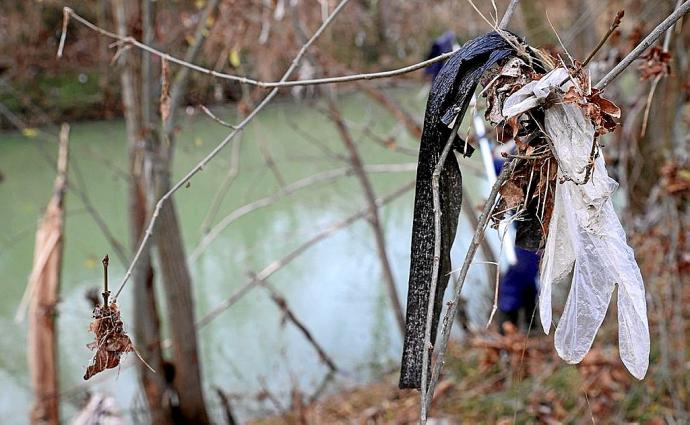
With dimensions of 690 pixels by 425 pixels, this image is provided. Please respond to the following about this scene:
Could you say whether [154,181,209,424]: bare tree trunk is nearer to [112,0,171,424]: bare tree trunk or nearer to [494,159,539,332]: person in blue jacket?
[112,0,171,424]: bare tree trunk

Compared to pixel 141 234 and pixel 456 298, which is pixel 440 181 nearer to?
pixel 456 298

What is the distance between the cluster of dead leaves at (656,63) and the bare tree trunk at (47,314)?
235 cm

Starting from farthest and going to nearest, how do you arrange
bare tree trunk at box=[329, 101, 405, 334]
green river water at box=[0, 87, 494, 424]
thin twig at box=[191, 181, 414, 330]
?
green river water at box=[0, 87, 494, 424], bare tree trunk at box=[329, 101, 405, 334], thin twig at box=[191, 181, 414, 330]

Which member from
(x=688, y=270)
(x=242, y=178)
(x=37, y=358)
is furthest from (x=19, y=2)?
(x=688, y=270)

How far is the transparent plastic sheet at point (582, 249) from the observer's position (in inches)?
30.0

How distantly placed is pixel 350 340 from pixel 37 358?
249 cm

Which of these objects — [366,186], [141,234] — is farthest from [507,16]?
[366,186]

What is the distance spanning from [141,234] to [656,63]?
2.26 meters

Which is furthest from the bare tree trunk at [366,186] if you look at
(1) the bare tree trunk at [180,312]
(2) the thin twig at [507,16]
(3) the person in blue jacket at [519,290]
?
(2) the thin twig at [507,16]

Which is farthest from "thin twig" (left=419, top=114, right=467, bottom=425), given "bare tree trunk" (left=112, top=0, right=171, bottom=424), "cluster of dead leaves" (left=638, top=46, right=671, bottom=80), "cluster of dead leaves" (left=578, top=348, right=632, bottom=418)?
"bare tree trunk" (left=112, top=0, right=171, bottom=424)

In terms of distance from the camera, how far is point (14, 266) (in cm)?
644

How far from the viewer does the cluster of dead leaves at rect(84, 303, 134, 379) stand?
0.83m

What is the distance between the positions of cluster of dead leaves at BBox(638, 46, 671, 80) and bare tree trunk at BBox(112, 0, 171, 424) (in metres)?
1.87

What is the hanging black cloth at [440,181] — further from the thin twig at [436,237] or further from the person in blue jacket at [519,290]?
the person in blue jacket at [519,290]
